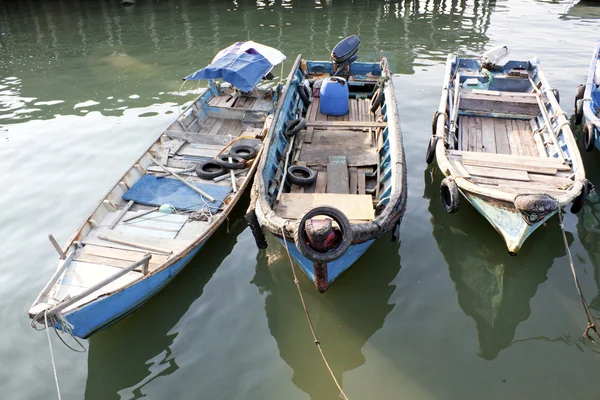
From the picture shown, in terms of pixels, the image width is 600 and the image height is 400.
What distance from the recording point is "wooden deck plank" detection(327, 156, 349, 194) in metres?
7.52

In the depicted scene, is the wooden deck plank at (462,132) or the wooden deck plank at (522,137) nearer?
the wooden deck plank at (522,137)

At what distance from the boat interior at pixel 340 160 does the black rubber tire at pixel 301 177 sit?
0.12 m

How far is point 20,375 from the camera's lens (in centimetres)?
583

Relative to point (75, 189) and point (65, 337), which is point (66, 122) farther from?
point (65, 337)

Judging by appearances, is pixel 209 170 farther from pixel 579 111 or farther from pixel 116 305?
pixel 579 111

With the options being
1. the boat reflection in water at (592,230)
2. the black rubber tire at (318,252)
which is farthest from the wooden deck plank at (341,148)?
the boat reflection in water at (592,230)

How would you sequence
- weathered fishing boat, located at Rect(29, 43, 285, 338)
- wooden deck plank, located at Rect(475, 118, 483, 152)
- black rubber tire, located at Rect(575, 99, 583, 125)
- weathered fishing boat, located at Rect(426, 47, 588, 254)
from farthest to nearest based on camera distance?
black rubber tire, located at Rect(575, 99, 583, 125) → wooden deck plank, located at Rect(475, 118, 483, 152) → weathered fishing boat, located at Rect(426, 47, 588, 254) → weathered fishing boat, located at Rect(29, 43, 285, 338)

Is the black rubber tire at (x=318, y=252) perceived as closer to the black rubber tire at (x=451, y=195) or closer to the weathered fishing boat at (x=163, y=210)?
the weathered fishing boat at (x=163, y=210)

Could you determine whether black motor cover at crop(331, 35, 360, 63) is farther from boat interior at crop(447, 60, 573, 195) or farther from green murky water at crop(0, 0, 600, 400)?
boat interior at crop(447, 60, 573, 195)

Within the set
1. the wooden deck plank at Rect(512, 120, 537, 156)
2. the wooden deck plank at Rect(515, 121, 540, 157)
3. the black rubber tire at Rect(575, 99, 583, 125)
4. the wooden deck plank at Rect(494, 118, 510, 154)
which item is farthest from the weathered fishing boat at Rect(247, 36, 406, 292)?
the black rubber tire at Rect(575, 99, 583, 125)

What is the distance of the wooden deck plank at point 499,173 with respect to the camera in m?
7.47

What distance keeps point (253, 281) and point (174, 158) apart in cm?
383

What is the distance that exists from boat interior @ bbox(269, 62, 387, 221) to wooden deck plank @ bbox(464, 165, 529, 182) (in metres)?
1.73

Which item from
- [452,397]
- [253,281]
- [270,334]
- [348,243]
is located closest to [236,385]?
[270,334]
